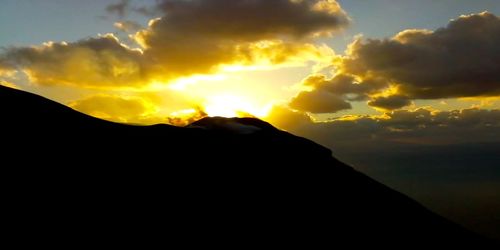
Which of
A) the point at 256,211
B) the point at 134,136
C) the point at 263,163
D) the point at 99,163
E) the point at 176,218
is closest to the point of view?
the point at 176,218

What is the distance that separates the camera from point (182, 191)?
9206cm

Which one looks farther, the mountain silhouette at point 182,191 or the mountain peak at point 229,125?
the mountain peak at point 229,125

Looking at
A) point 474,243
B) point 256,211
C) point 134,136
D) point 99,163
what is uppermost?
point 134,136

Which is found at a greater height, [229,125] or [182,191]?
[229,125]

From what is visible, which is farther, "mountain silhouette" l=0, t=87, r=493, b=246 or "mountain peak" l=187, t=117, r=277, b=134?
"mountain peak" l=187, t=117, r=277, b=134

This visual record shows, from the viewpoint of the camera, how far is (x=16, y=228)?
197 feet

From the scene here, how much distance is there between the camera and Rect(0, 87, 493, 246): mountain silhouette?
7150 cm

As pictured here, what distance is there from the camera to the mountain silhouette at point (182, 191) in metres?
71.5

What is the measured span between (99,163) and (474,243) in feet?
374

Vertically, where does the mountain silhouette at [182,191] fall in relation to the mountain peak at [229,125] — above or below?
below

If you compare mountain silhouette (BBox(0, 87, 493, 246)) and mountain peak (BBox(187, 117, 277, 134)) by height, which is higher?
mountain peak (BBox(187, 117, 277, 134))

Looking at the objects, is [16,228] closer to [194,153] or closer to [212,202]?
[212,202]

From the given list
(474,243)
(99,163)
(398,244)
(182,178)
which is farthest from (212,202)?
(474,243)

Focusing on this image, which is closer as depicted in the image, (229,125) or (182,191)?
(182,191)
